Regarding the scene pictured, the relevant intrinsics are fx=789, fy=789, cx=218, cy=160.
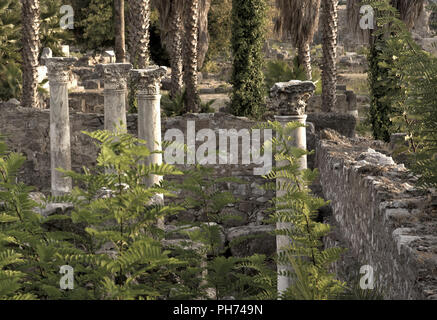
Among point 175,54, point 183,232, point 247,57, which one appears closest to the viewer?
point 183,232

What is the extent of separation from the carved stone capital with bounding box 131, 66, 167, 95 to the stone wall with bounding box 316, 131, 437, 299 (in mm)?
3548

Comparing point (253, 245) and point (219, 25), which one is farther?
point (219, 25)

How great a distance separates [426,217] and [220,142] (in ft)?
33.9

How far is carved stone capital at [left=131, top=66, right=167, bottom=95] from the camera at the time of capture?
14.1 meters

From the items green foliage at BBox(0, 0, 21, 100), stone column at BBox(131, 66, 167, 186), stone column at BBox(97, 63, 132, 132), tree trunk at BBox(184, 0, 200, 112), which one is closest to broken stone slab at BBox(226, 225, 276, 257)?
stone column at BBox(131, 66, 167, 186)

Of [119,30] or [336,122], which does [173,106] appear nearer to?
[336,122]

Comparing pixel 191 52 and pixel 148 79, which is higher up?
pixel 191 52

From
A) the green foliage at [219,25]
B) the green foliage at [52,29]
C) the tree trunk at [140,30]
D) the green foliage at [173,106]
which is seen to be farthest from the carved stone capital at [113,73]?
the green foliage at [219,25]

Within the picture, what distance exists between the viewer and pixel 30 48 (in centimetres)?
1964

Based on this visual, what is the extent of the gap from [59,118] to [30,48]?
13.1 feet

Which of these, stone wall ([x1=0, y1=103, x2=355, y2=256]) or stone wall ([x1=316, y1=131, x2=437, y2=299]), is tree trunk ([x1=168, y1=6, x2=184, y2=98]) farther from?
stone wall ([x1=316, y1=131, x2=437, y2=299])

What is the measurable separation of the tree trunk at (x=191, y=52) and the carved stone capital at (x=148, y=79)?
19.7 ft

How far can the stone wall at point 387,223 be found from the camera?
257 inches

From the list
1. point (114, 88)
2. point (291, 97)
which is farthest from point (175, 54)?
point (291, 97)
